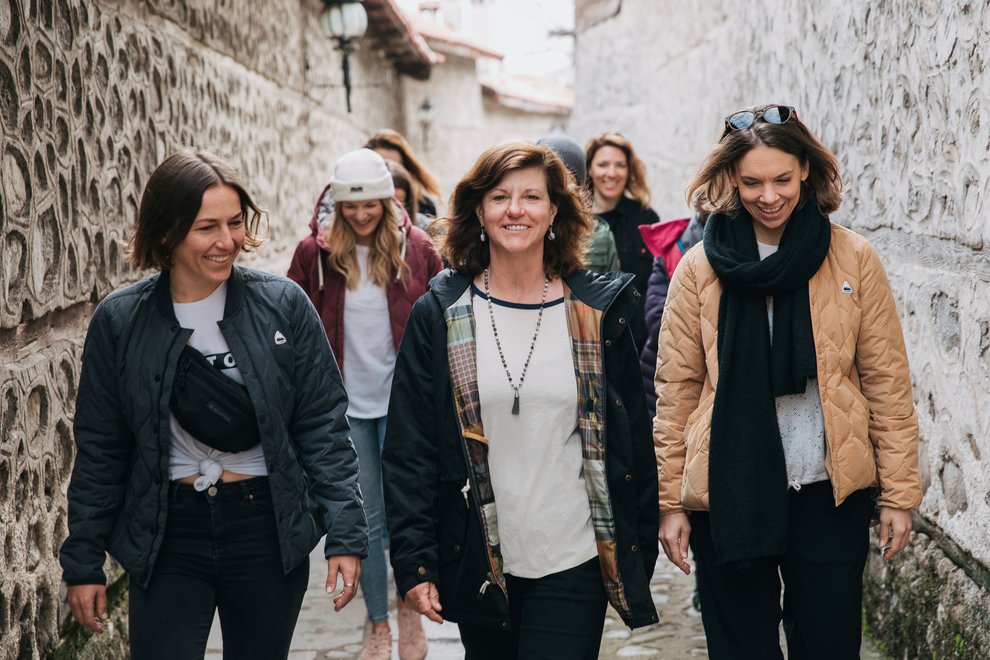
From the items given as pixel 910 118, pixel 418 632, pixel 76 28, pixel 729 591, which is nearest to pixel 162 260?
pixel 76 28

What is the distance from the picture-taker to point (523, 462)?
8.93 feet

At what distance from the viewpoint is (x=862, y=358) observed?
9.51 feet

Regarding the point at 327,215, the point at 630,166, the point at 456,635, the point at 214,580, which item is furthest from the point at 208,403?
the point at 630,166

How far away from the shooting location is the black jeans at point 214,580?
8.70ft

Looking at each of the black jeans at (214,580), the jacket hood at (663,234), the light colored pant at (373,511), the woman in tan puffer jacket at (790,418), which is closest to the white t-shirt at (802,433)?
the woman in tan puffer jacket at (790,418)

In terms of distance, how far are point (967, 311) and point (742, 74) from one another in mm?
4538

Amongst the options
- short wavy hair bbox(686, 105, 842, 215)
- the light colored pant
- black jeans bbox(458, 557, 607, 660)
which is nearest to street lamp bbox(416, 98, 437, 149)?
the light colored pant

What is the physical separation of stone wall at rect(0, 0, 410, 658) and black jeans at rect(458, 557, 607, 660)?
4.70 feet

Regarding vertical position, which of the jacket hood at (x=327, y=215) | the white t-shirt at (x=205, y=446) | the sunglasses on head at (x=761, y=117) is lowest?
the white t-shirt at (x=205, y=446)

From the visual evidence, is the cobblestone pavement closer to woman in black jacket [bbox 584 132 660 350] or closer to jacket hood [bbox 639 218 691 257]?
jacket hood [bbox 639 218 691 257]

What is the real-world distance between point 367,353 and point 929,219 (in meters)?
2.22

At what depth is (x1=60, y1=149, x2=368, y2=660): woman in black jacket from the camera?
8.70ft

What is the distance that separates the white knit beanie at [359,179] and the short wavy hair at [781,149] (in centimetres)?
183

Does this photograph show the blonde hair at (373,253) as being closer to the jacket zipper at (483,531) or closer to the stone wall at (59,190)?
the stone wall at (59,190)
